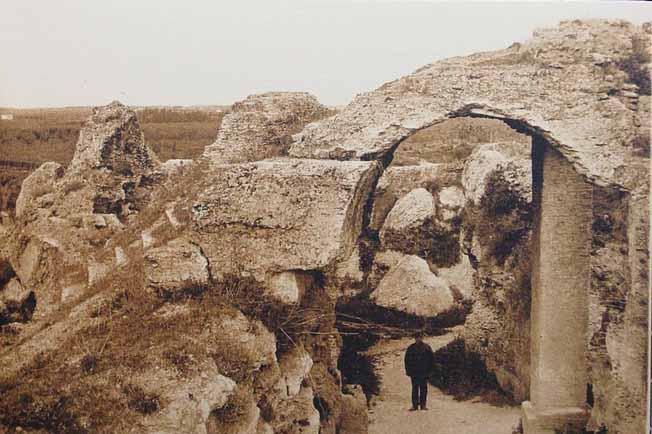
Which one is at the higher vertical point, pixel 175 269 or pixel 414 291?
pixel 175 269

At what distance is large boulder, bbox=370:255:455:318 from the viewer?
10.6 metres

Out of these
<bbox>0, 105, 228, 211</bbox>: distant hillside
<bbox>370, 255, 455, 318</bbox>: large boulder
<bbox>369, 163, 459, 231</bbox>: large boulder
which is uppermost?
<bbox>0, 105, 228, 211</bbox>: distant hillside

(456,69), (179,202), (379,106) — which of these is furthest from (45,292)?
(456,69)

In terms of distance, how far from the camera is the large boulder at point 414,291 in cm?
1058

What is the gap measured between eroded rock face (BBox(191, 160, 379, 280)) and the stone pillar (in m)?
2.60

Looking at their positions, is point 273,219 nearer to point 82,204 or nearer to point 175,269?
point 175,269

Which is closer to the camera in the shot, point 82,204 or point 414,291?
point 82,204

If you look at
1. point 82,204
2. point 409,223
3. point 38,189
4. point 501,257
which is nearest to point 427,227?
point 409,223

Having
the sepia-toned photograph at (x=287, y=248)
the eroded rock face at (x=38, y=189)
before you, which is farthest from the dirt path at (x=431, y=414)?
the eroded rock face at (x=38, y=189)

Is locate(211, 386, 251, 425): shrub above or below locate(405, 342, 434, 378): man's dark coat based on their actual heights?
above

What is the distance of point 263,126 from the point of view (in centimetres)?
758

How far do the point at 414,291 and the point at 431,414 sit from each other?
229 centimetres

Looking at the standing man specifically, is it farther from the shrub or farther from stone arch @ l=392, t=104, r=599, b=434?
the shrub

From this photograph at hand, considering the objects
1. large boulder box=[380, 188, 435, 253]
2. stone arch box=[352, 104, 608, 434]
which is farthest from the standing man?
large boulder box=[380, 188, 435, 253]
